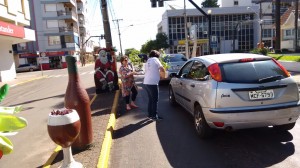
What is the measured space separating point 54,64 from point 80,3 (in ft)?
101

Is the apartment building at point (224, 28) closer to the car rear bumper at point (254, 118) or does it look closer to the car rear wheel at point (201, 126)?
the car rear wheel at point (201, 126)

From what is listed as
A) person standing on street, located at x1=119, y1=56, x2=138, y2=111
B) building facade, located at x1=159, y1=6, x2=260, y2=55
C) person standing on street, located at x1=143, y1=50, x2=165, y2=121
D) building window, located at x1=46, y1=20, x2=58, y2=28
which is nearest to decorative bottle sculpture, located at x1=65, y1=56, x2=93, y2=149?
person standing on street, located at x1=143, y1=50, x2=165, y2=121

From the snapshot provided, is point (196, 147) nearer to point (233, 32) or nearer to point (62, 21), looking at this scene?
point (62, 21)

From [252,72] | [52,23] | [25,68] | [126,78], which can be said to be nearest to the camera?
[252,72]

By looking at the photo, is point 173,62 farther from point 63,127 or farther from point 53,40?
point 53,40

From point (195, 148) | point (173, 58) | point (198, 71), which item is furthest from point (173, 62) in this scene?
point (195, 148)

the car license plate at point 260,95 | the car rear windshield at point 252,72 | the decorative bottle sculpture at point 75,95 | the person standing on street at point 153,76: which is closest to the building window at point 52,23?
the person standing on street at point 153,76

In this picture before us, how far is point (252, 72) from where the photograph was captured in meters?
5.28

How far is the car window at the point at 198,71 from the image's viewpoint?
5.95 m

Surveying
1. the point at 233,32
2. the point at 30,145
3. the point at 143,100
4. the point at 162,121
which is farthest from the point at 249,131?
the point at 233,32

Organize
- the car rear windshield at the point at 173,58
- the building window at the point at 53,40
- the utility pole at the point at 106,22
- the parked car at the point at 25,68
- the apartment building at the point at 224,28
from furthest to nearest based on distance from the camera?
the apartment building at the point at 224,28
the building window at the point at 53,40
the parked car at the point at 25,68
the car rear windshield at the point at 173,58
the utility pole at the point at 106,22

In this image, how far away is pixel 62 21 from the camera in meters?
60.3

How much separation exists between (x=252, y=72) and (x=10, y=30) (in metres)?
23.3

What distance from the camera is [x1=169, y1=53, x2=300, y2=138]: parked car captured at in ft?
16.5
